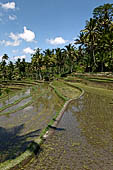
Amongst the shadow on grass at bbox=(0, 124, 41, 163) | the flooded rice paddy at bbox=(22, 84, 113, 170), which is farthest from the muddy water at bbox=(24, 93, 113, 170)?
the shadow on grass at bbox=(0, 124, 41, 163)

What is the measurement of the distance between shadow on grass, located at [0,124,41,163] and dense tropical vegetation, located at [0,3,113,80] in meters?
23.5

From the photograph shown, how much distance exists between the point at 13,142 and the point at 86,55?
1623 inches

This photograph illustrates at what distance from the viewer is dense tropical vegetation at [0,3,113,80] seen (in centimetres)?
2856

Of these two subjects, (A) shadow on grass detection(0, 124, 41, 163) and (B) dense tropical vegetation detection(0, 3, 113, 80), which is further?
(B) dense tropical vegetation detection(0, 3, 113, 80)

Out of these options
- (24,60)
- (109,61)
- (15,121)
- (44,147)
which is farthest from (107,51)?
(24,60)

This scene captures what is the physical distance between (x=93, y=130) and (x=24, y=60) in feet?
191

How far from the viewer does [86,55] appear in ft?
143

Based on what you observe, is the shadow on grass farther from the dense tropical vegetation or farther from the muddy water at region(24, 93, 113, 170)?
the dense tropical vegetation

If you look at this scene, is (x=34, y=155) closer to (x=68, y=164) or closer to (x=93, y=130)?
(x=68, y=164)

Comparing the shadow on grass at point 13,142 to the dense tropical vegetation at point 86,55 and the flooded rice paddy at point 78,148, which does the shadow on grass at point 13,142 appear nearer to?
the flooded rice paddy at point 78,148

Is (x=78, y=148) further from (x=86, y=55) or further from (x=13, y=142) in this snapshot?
(x=86, y=55)

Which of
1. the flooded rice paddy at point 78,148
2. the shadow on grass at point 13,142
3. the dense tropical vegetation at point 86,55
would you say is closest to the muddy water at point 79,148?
the flooded rice paddy at point 78,148

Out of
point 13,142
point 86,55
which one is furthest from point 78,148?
point 86,55

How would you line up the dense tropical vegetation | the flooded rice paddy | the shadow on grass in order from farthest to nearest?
the dense tropical vegetation, the shadow on grass, the flooded rice paddy
